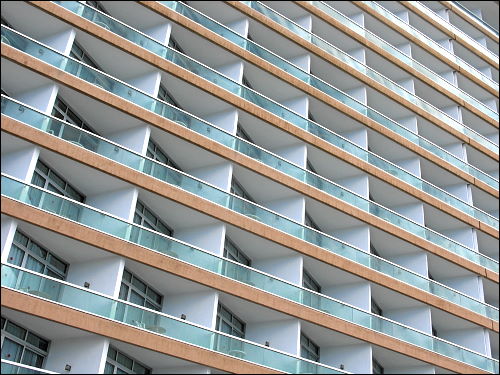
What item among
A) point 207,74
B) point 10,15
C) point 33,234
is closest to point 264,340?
point 33,234

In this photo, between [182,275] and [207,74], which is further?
[207,74]

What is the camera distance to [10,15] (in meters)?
23.8

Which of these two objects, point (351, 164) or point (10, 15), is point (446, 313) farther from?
point (10, 15)

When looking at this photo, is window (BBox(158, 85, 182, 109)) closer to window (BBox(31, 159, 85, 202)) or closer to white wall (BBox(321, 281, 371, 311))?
window (BBox(31, 159, 85, 202))

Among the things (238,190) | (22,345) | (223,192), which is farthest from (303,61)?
(22,345)

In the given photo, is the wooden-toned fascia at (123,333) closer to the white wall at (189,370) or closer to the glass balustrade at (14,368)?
the white wall at (189,370)

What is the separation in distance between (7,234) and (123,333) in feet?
14.1

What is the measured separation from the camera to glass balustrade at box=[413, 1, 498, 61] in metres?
42.3

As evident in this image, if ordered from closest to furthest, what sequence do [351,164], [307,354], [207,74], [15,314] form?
[15,314]
[307,354]
[207,74]
[351,164]

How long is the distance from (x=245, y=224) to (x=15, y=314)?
9.08 m

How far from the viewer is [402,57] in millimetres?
37875

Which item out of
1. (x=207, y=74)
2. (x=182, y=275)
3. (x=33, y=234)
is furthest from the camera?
(x=207, y=74)

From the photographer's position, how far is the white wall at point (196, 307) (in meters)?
21.8

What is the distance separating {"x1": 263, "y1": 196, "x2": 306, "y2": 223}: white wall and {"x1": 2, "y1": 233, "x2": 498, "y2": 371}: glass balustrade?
3722 millimetres
